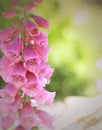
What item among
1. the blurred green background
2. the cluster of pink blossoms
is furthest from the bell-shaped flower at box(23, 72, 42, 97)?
the blurred green background

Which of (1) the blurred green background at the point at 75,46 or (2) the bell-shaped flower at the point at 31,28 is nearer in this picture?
(2) the bell-shaped flower at the point at 31,28

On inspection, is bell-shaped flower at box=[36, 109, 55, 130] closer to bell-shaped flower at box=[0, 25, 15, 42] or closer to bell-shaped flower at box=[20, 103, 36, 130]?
bell-shaped flower at box=[20, 103, 36, 130]

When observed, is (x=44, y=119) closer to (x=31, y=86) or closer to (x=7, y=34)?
(x=31, y=86)

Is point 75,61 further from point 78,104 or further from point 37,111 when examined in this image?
point 37,111

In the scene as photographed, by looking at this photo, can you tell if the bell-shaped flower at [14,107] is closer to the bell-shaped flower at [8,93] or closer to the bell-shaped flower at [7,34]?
the bell-shaped flower at [8,93]

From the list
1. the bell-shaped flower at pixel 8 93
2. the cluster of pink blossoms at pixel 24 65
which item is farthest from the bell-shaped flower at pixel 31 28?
the bell-shaped flower at pixel 8 93

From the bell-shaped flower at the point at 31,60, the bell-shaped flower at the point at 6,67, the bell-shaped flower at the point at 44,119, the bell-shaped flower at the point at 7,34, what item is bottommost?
the bell-shaped flower at the point at 44,119

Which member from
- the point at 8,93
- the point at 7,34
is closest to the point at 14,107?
the point at 8,93

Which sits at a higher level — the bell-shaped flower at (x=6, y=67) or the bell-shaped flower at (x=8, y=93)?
the bell-shaped flower at (x=6, y=67)
